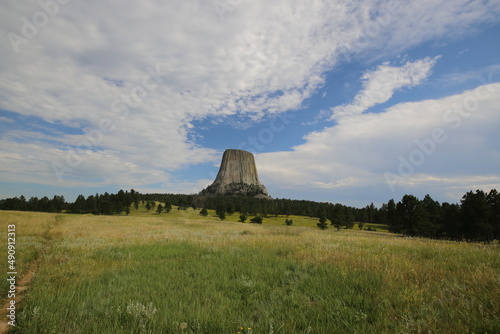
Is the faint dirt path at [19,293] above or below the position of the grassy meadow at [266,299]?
below

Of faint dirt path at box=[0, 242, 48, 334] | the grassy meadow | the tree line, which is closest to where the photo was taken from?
the grassy meadow

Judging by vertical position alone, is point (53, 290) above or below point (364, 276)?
below

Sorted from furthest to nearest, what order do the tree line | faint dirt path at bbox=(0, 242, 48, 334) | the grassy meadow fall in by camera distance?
the tree line
faint dirt path at bbox=(0, 242, 48, 334)
the grassy meadow

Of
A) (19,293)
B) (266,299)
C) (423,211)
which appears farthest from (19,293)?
(423,211)

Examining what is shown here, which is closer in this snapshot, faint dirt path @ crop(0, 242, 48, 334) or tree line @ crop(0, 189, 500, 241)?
faint dirt path @ crop(0, 242, 48, 334)

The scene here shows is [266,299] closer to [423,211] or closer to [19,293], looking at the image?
[19,293]

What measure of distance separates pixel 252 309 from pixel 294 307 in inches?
35.5

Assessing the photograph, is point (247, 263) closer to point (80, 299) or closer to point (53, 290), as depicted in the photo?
point (80, 299)

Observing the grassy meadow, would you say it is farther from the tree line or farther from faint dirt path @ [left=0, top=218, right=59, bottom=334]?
the tree line

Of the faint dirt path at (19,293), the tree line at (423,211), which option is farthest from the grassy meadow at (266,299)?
the tree line at (423,211)

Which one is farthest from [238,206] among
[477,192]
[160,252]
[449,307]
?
[449,307]

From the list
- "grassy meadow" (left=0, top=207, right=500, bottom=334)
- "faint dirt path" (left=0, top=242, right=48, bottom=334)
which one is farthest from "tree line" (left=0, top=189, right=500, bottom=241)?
"faint dirt path" (left=0, top=242, right=48, bottom=334)

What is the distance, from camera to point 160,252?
11.7 metres

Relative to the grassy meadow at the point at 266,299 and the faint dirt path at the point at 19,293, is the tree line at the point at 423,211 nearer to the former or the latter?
the grassy meadow at the point at 266,299
